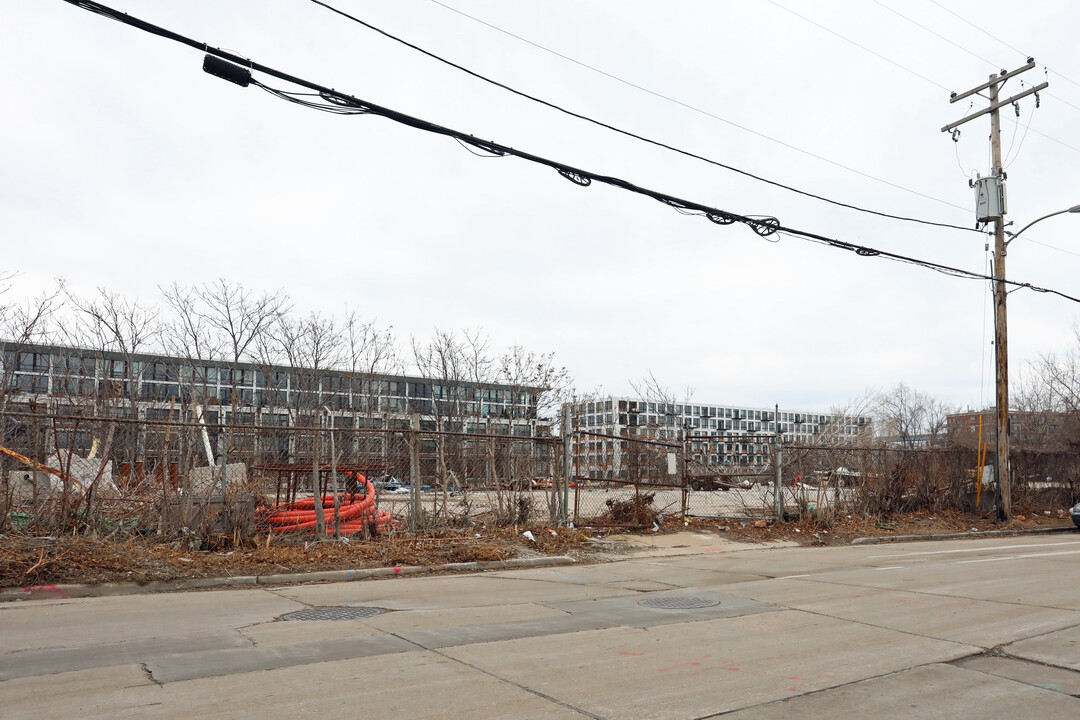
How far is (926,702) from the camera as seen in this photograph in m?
5.21

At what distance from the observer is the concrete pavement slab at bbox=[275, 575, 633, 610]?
920 cm

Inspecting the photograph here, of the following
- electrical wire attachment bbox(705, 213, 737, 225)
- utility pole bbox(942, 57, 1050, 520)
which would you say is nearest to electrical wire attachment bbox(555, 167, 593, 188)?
electrical wire attachment bbox(705, 213, 737, 225)

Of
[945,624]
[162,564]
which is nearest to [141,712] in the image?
[162,564]

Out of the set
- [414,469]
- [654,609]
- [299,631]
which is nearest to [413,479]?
[414,469]

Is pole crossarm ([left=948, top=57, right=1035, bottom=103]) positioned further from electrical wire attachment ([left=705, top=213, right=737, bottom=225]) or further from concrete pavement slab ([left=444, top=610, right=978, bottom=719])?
concrete pavement slab ([left=444, top=610, right=978, bottom=719])

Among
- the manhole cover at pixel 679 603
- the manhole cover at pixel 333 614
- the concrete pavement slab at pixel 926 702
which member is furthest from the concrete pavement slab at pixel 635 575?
the concrete pavement slab at pixel 926 702

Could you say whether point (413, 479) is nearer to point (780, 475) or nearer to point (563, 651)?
point (563, 651)

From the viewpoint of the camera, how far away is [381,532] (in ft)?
45.5

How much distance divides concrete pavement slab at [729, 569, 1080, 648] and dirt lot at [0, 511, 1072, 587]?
4.77 metres

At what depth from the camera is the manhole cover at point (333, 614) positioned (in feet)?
26.4

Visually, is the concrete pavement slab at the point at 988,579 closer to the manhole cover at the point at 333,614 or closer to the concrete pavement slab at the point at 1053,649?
the concrete pavement slab at the point at 1053,649

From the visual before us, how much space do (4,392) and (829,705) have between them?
59.5 ft

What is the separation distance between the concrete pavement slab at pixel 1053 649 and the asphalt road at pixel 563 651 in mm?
29

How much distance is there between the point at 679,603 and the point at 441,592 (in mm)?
3098
